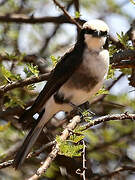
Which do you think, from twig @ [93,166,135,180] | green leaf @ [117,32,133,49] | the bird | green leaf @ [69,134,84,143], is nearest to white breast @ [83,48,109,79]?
the bird

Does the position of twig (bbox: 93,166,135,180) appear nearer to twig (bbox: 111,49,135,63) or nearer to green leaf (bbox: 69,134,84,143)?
twig (bbox: 111,49,135,63)

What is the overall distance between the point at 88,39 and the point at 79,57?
0.47ft

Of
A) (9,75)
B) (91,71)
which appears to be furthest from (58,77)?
(9,75)

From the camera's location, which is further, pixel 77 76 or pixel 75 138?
pixel 77 76

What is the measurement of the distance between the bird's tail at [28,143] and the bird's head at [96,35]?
59 cm

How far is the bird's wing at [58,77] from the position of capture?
3188 millimetres

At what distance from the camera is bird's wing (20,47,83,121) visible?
319cm

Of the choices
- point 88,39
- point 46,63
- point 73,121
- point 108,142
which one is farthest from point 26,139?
point 108,142

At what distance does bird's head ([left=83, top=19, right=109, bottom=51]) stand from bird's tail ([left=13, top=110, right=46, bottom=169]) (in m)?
0.59

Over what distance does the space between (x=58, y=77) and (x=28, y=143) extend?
1.72ft

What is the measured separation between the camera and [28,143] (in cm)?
300

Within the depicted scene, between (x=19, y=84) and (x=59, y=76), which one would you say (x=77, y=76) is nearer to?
(x=59, y=76)

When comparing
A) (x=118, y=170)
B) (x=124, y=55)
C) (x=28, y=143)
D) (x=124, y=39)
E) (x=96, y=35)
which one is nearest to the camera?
(x=28, y=143)

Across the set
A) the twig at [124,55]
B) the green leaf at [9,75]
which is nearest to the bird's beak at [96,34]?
the twig at [124,55]
